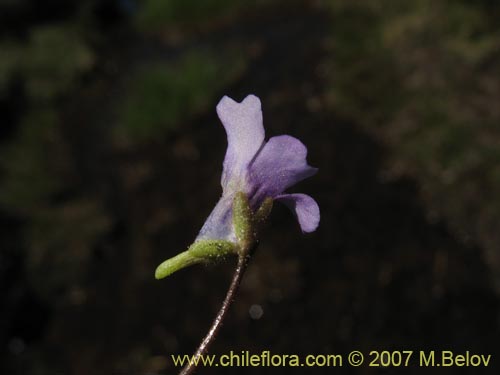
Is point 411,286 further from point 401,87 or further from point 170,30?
point 170,30

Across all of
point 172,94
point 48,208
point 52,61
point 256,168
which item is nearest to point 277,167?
point 256,168

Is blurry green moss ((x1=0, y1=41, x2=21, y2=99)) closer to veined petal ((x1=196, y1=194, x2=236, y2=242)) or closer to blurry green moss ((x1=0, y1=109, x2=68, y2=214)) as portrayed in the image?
blurry green moss ((x1=0, y1=109, x2=68, y2=214))

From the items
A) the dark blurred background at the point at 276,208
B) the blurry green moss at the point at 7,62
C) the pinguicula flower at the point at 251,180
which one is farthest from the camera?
the blurry green moss at the point at 7,62

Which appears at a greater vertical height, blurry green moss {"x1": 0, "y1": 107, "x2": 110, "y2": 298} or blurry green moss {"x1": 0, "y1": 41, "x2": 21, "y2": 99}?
blurry green moss {"x1": 0, "y1": 41, "x2": 21, "y2": 99}

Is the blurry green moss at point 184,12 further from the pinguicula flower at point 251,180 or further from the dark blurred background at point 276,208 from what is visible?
the pinguicula flower at point 251,180

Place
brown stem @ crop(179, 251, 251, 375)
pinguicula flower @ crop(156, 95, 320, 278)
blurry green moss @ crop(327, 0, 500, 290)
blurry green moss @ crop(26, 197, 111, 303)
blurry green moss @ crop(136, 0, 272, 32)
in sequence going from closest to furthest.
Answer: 1. brown stem @ crop(179, 251, 251, 375)
2. pinguicula flower @ crop(156, 95, 320, 278)
3. blurry green moss @ crop(327, 0, 500, 290)
4. blurry green moss @ crop(26, 197, 111, 303)
5. blurry green moss @ crop(136, 0, 272, 32)

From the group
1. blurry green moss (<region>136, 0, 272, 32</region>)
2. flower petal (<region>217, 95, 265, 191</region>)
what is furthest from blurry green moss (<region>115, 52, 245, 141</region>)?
flower petal (<region>217, 95, 265, 191</region>)

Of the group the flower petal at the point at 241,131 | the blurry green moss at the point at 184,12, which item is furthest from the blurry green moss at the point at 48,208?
the flower petal at the point at 241,131

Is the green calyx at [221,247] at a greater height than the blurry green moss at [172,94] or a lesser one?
greater
